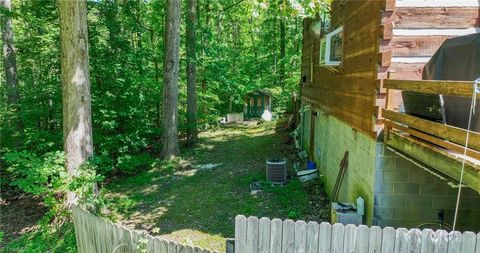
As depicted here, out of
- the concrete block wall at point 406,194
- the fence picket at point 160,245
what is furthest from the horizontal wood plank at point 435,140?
the fence picket at point 160,245

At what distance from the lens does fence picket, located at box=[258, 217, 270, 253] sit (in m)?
3.41

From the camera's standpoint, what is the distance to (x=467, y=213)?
5039 mm

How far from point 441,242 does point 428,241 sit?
0.34ft

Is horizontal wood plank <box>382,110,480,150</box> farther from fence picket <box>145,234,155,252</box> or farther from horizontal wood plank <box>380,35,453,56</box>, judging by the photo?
fence picket <box>145,234,155,252</box>

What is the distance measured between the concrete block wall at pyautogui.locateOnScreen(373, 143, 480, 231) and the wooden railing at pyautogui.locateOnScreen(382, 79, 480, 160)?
500 mm

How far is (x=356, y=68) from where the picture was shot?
6027 millimetres

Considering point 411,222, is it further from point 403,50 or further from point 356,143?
point 403,50

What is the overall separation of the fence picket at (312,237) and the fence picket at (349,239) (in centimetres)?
26

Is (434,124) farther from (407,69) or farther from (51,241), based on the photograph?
(51,241)

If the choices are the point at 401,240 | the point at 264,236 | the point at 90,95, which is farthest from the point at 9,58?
the point at 401,240

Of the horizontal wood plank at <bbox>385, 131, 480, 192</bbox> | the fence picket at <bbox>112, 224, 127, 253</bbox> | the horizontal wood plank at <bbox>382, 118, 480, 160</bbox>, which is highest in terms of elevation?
the horizontal wood plank at <bbox>382, 118, 480, 160</bbox>

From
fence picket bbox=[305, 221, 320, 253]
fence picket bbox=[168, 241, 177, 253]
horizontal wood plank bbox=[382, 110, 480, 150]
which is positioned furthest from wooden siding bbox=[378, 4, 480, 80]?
fence picket bbox=[168, 241, 177, 253]

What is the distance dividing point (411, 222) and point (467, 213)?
36.7 inches

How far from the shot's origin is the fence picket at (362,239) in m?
3.21
